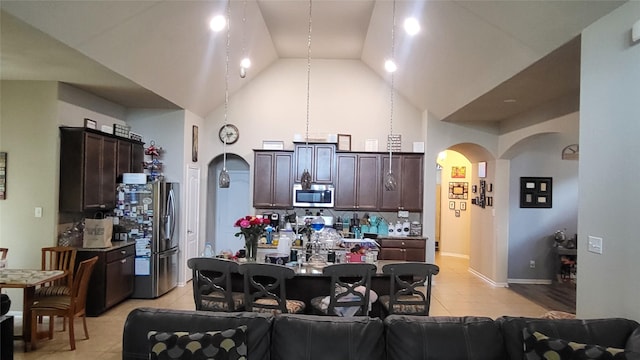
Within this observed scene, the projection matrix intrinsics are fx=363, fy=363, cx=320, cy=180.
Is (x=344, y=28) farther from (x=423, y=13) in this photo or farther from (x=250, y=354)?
(x=250, y=354)

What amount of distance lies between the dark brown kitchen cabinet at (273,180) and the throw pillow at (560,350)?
512cm

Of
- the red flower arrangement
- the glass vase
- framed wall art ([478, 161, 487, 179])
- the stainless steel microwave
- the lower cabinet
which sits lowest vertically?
the lower cabinet

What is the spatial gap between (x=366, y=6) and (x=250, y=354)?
4.80 metres

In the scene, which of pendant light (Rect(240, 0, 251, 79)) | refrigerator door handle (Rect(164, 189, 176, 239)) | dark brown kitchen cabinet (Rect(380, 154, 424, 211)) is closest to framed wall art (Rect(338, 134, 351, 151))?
dark brown kitchen cabinet (Rect(380, 154, 424, 211))

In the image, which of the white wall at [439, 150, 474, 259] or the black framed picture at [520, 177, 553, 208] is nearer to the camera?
the black framed picture at [520, 177, 553, 208]

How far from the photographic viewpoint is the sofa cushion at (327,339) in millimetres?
2049

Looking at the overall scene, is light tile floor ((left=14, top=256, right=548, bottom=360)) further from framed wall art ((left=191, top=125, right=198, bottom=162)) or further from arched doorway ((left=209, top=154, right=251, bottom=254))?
framed wall art ((left=191, top=125, right=198, bottom=162))

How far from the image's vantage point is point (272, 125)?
7.27 metres

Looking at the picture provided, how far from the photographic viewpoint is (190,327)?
2121 millimetres

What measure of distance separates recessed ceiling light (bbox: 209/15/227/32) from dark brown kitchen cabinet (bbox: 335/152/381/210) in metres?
3.01

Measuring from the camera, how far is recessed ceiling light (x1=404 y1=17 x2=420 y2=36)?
185 inches

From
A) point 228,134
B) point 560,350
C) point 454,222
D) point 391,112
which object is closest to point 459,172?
point 454,222

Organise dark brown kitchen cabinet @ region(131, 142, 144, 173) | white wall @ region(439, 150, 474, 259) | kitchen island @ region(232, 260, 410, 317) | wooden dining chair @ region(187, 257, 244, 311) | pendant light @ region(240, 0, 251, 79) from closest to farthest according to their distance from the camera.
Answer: wooden dining chair @ region(187, 257, 244, 311) < kitchen island @ region(232, 260, 410, 317) < pendant light @ region(240, 0, 251, 79) < dark brown kitchen cabinet @ region(131, 142, 144, 173) < white wall @ region(439, 150, 474, 259)

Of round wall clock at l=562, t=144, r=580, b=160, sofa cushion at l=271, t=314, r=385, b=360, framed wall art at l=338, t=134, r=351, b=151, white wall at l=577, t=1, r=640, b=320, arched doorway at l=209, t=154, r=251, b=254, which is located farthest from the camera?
arched doorway at l=209, t=154, r=251, b=254
